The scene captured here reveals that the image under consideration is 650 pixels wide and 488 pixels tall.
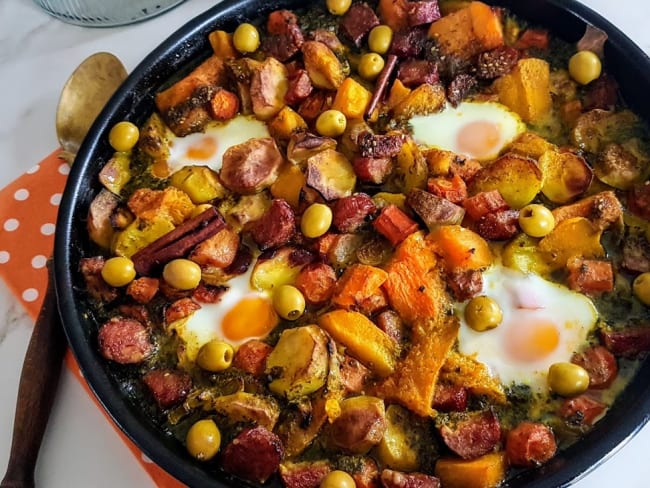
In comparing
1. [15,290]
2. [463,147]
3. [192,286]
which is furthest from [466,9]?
[15,290]

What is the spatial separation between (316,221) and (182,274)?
0.46 metres

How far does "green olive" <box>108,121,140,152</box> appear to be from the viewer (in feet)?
9.39

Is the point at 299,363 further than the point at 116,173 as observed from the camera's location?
No

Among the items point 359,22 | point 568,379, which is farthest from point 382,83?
point 568,379

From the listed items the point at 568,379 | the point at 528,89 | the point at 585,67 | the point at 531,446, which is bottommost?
the point at 531,446

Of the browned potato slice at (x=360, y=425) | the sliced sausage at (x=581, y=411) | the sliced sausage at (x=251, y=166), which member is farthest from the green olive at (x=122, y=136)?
the sliced sausage at (x=581, y=411)

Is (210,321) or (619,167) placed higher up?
(619,167)

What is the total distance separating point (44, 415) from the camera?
262cm

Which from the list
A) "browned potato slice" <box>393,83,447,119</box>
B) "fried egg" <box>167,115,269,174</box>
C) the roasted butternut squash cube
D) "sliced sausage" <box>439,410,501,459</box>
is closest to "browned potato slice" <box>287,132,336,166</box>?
"fried egg" <box>167,115,269,174</box>

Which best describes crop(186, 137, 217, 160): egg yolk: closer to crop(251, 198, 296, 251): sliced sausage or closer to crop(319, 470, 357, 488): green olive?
crop(251, 198, 296, 251): sliced sausage

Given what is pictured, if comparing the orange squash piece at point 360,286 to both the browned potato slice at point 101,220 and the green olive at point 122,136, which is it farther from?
the green olive at point 122,136

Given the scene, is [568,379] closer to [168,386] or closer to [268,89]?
[168,386]

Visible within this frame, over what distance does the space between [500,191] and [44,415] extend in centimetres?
166

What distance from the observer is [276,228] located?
265 centimetres
